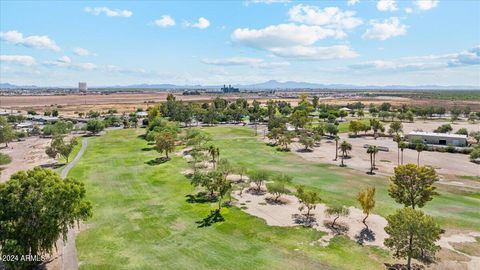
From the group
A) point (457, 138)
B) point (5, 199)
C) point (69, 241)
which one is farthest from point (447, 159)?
point (5, 199)

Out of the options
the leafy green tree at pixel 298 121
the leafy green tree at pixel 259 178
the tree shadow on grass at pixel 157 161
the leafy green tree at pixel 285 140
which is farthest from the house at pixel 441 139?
the tree shadow on grass at pixel 157 161

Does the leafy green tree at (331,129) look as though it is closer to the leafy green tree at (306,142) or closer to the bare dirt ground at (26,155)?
the leafy green tree at (306,142)

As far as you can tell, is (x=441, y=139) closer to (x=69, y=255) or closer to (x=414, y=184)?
(x=414, y=184)

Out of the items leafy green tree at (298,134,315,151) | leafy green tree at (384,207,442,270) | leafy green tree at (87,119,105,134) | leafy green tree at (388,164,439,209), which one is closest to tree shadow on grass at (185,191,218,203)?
leafy green tree at (388,164,439,209)

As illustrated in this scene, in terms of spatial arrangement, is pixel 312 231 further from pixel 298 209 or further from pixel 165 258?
pixel 165 258

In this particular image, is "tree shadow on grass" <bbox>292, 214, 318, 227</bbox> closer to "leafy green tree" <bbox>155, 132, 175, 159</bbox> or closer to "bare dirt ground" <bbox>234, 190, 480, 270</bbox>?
"bare dirt ground" <bbox>234, 190, 480, 270</bbox>

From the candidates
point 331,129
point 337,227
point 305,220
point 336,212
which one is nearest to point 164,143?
point 305,220
